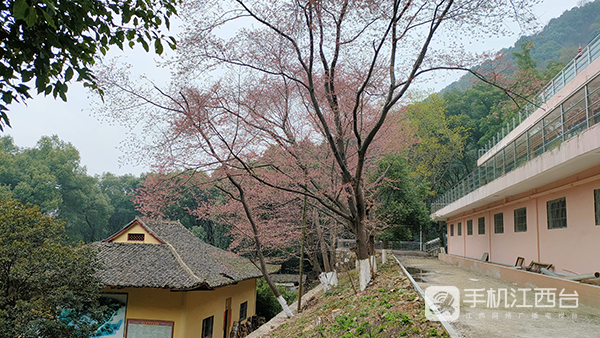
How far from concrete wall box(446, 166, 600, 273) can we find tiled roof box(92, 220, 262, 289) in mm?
10975

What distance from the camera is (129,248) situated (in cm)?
1741

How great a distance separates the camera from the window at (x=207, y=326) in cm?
1618

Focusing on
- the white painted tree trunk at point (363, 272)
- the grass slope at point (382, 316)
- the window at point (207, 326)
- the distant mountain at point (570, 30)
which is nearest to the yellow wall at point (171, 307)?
the window at point (207, 326)

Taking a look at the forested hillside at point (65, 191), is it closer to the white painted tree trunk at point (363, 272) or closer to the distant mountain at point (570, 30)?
the white painted tree trunk at point (363, 272)

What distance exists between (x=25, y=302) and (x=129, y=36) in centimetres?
908

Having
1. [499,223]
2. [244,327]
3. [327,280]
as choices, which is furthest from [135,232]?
[499,223]

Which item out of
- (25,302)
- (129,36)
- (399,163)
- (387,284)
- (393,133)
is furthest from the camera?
(399,163)

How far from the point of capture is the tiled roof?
14.3 m

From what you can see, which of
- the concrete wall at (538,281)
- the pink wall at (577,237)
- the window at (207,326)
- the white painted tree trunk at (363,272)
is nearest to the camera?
the concrete wall at (538,281)

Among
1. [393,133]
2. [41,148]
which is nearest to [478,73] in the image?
[393,133]

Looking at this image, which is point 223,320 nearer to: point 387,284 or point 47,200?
point 387,284

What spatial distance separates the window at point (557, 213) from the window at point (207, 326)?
13070 mm

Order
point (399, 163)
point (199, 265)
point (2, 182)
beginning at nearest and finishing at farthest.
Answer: point (199, 265), point (399, 163), point (2, 182)

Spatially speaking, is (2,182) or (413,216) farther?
(2,182)
